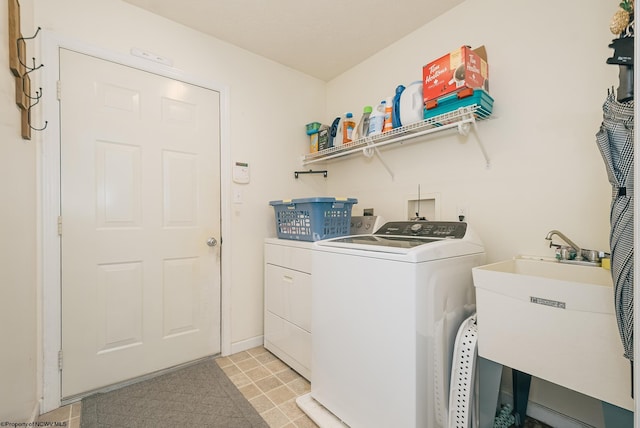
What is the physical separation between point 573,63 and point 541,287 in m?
1.17

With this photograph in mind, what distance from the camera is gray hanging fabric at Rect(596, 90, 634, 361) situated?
0.82 meters

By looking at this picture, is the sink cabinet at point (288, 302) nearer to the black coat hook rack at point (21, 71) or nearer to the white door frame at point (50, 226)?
the white door frame at point (50, 226)

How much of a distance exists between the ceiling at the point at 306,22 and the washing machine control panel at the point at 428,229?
1419 mm

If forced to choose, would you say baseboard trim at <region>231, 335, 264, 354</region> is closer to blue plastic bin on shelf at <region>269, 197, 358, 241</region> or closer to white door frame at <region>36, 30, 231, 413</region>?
blue plastic bin on shelf at <region>269, 197, 358, 241</region>

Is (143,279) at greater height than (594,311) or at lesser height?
lesser

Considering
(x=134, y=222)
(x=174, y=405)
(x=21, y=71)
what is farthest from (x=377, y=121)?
(x=174, y=405)

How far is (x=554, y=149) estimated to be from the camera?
1501 millimetres

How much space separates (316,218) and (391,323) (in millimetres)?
899

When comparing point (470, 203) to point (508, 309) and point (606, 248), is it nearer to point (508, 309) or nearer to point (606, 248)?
point (606, 248)

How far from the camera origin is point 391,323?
1.26 m

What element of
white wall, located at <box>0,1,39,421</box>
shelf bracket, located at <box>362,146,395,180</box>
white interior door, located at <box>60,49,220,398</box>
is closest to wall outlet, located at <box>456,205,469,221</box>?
shelf bracket, located at <box>362,146,395,180</box>

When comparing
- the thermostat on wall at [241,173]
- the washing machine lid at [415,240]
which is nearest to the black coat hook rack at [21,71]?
the thermostat on wall at [241,173]

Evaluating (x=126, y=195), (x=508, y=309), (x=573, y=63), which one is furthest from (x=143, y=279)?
(x=573, y=63)

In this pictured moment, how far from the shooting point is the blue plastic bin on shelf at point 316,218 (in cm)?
198
